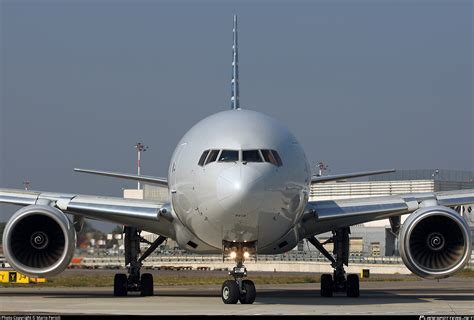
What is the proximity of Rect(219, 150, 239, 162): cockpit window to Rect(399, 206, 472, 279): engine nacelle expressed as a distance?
491 cm

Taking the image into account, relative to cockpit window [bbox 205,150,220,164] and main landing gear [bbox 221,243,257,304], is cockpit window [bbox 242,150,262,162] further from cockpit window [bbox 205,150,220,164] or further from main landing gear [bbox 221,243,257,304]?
main landing gear [bbox 221,243,257,304]

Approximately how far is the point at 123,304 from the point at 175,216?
3.26m

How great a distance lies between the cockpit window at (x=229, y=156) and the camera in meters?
22.0

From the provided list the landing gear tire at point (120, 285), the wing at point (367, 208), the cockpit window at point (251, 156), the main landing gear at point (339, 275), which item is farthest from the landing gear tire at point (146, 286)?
the cockpit window at point (251, 156)

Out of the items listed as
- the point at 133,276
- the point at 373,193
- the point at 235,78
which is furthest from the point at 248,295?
the point at 373,193

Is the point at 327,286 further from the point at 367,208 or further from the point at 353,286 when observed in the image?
the point at 367,208

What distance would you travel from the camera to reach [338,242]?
29.0m

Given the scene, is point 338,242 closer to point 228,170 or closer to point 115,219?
point 115,219

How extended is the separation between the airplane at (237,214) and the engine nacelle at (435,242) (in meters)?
0.02

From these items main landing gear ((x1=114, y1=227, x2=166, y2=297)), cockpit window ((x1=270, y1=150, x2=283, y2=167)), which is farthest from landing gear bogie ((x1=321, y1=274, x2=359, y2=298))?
cockpit window ((x1=270, y1=150, x2=283, y2=167))

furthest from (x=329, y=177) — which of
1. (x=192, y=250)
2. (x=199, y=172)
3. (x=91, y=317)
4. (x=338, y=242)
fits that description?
(x=91, y=317)

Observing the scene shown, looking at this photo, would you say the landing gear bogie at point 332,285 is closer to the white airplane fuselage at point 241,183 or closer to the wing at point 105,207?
the white airplane fuselage at point 241,183

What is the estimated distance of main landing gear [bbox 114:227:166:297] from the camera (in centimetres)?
2825

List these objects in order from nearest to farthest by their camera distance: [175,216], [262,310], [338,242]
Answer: [262,310] → [175,216] → [338,242]
